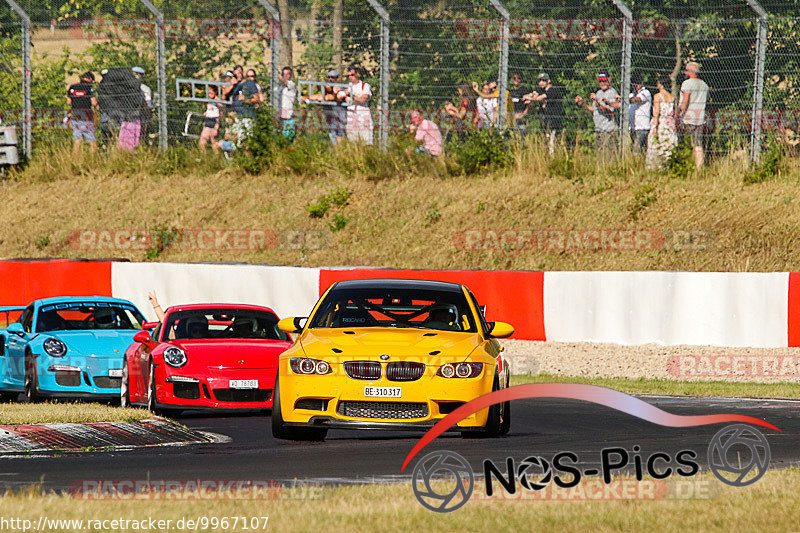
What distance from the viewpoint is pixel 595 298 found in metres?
19.0

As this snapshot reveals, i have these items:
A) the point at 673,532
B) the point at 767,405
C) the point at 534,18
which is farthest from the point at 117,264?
the point at 673,532

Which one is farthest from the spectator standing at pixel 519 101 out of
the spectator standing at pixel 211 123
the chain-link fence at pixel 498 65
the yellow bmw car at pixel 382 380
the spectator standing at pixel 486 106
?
the yellow bmw car at pixel 382 380

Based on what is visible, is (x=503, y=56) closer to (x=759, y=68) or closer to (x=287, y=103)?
(x=759, y=68)

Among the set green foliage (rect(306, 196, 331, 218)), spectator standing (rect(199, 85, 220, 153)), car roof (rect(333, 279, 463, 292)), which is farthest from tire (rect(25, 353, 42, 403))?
spectator standing (rect(199, 85, 220, 153))

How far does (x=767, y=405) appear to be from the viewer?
1440 cm

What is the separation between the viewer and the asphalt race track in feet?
29.5

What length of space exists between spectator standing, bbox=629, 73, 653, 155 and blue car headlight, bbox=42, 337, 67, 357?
40.3ft

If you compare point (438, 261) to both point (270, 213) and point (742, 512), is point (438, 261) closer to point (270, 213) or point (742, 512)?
point (270, 213)

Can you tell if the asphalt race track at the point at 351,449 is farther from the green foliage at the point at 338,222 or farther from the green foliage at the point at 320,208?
the green foliage at the point at 320,208

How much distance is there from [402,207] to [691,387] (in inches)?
449

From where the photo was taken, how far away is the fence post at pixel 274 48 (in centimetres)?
2662

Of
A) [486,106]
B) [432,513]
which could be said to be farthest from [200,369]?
[486,106]

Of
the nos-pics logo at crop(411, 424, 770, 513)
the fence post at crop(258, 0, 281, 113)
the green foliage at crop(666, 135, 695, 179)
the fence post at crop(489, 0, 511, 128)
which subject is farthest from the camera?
the fence post at crop(258, 0, 281, 113)

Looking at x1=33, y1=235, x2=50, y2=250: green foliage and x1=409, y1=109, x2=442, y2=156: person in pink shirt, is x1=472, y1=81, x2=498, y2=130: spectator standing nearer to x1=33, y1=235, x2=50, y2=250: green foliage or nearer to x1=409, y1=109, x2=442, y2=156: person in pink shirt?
x1=409, y1=109, x2=442, y2=156: person in pink shirt
